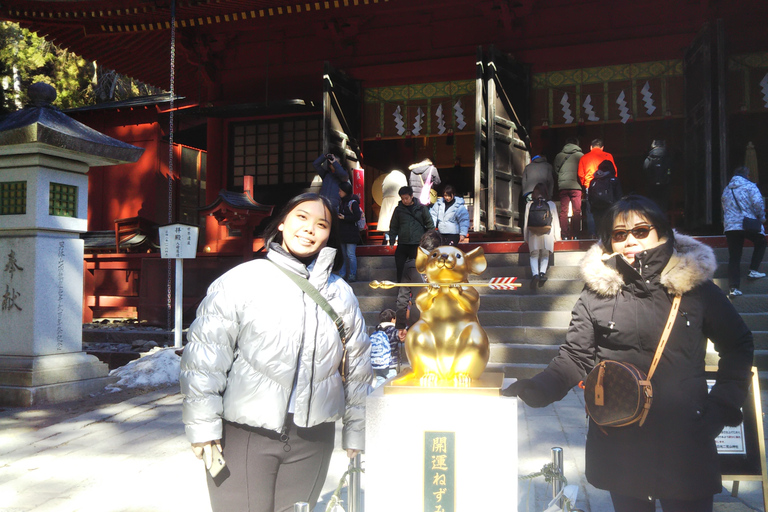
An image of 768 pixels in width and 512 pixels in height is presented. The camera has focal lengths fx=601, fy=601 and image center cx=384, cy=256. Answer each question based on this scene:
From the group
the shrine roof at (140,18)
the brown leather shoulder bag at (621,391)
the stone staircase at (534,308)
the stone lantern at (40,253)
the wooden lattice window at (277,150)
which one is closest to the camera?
the brown leather shoulder bag at (621,391)

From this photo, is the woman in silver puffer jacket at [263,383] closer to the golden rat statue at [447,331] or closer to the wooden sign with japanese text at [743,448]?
the golden rat statue at [447,331]

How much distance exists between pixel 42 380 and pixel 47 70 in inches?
691

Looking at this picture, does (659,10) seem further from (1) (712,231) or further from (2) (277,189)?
(2) (277,189)

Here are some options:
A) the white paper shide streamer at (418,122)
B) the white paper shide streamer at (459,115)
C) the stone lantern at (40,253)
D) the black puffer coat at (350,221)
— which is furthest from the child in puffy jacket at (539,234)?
the stone lantern at (40,253)

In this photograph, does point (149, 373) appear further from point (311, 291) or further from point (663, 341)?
point (663, 341)

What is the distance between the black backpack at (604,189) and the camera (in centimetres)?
832

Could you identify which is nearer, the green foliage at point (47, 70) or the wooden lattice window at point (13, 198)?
the wooden lattice window at point (13, 198)

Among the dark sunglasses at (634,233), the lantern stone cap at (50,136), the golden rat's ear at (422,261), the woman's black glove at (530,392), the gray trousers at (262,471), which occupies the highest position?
the lantern stone cap at (50,136)

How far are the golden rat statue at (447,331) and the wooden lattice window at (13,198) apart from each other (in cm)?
591

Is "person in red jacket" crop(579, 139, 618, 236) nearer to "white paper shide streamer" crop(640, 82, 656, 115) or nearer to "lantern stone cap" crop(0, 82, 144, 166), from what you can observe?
"white paper shide streamer" crop(640, 82, 656, 115)

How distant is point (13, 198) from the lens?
266 inches

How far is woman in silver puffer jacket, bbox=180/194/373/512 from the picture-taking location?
88.5 inches

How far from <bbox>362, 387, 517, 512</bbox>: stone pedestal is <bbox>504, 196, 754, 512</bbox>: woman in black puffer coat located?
0.54 feet

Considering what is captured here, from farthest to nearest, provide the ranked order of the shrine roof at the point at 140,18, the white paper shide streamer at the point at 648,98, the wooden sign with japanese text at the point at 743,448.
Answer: the white paper shide streamer at the point at 648,98
the shrine roof at the point at 140,18
the wooden sign with japanese text at the point at 743,448
